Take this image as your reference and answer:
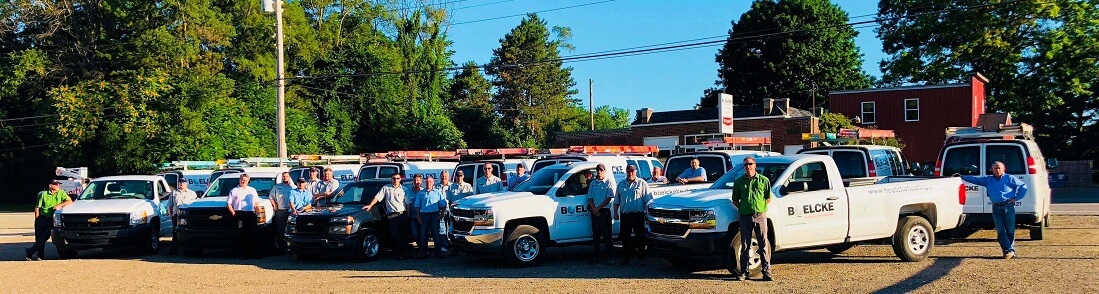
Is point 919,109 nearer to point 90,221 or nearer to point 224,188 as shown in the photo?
point 224,188

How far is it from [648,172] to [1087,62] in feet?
107

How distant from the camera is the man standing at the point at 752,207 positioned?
1059 cm

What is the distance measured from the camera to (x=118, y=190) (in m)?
18.2

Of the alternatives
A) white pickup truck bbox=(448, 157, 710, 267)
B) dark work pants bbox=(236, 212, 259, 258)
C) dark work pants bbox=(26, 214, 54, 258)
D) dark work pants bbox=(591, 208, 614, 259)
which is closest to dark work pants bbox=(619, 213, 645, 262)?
dark work pants bbox=(591, 208, 614, 259)

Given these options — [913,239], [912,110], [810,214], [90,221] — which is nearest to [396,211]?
[90,221]

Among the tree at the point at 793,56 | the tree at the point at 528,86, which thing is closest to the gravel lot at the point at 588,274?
the tree at the point at 793,56

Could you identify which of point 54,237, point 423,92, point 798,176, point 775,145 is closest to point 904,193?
point 798,176

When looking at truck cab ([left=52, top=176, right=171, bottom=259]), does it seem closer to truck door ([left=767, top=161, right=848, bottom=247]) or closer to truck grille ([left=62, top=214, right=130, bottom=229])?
truck grille ([left=62, top=214, right=130, bottom=229])

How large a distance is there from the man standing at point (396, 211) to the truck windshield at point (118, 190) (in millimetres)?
5981

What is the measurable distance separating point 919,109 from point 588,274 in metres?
40.8

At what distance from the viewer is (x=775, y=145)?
47750mm

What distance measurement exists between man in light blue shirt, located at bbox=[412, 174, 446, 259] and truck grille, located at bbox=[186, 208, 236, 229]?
3.47m

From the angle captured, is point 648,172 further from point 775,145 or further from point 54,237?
point 775,145

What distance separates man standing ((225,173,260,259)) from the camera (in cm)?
1575
